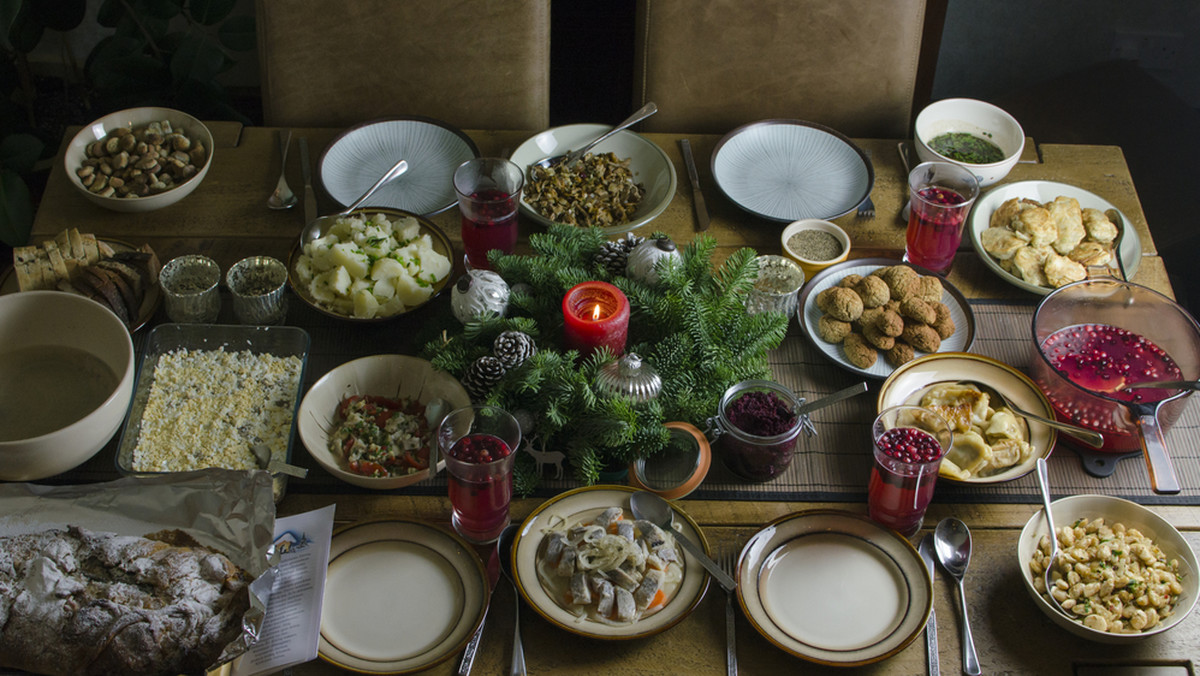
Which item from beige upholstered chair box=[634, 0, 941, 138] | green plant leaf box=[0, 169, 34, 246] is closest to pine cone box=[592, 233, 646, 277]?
beige upholstered chair box=[634, 0, 941, 138]

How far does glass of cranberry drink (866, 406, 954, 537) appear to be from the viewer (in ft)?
4.22

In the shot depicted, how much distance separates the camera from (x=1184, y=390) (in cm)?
141

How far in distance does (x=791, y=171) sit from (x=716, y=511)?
2.79 feet

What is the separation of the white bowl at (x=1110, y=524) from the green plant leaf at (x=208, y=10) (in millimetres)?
2364

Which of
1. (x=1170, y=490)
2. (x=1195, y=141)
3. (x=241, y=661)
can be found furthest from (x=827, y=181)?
(x=1195, y=141)

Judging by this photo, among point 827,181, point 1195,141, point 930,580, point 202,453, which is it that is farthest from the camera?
point 1195,141

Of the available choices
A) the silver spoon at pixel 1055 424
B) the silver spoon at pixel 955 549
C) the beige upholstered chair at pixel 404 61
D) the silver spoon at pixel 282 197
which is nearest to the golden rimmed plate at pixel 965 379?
the silver spoon at pixel 1055 424

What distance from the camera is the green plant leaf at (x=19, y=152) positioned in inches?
95.1

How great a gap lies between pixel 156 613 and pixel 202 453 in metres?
0.31

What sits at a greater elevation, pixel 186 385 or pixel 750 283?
pixel 750 283

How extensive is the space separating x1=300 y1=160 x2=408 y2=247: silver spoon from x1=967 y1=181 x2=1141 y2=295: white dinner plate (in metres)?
1.12

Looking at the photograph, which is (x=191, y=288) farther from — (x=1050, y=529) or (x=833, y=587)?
(x=1050, y=529)

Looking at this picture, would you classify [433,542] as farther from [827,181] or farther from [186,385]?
[827,181]

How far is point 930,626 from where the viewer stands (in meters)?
1.25
